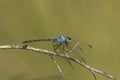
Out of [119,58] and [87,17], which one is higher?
[87,17]

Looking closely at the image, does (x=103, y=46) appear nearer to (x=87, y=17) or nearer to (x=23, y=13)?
(x=87, y=17)

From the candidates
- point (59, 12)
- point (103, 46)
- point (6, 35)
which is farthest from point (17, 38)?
point (103, 46)

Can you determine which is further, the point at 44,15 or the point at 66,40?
the point at 44,15

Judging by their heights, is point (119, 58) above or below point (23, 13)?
below

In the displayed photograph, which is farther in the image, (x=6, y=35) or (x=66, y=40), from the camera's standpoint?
(x=6, y=35)

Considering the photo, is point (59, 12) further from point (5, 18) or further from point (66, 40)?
point (66, 40)

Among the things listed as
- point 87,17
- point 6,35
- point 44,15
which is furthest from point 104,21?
point 6,35
